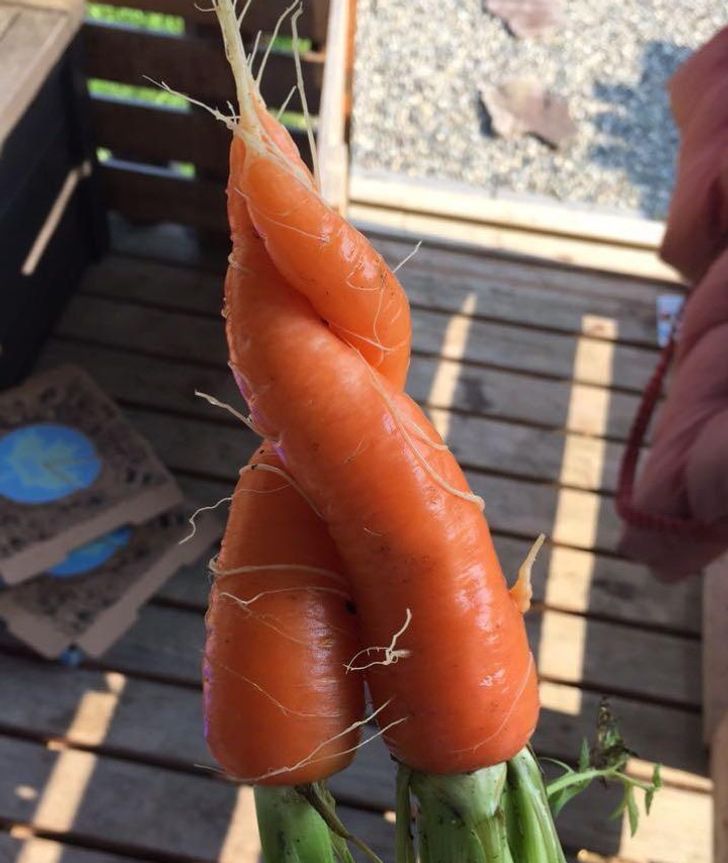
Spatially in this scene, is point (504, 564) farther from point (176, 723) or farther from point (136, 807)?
point (136, 807)

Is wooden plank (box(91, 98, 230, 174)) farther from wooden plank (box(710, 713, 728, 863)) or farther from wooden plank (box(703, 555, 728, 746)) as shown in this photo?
wooden plank (box(710, 713, 728, 863))

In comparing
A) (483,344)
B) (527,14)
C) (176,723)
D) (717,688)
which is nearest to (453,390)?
(483,344)

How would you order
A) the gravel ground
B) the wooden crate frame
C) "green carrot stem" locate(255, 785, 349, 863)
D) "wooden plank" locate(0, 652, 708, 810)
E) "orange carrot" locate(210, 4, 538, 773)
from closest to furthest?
"orange carrot" locate(210, 4, 538, 773) < "green carrot stem" locate(255, 785, 349, 863) < "wooden plank" locate(0, 652, 708, 810) < the wooden crate frame < the gravel ground

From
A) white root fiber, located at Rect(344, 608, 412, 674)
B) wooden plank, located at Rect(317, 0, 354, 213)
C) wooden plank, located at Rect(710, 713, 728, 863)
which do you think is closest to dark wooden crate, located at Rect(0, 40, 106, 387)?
wooden plank, located at Rect(317, 0, 354, 213)

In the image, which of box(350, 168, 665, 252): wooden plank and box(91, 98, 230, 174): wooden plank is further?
box(350, 168, 665, 252): wooden plank

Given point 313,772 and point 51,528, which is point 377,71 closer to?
point 51,528

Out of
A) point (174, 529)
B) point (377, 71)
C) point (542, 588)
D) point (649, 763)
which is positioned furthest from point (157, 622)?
point (377, 71)
